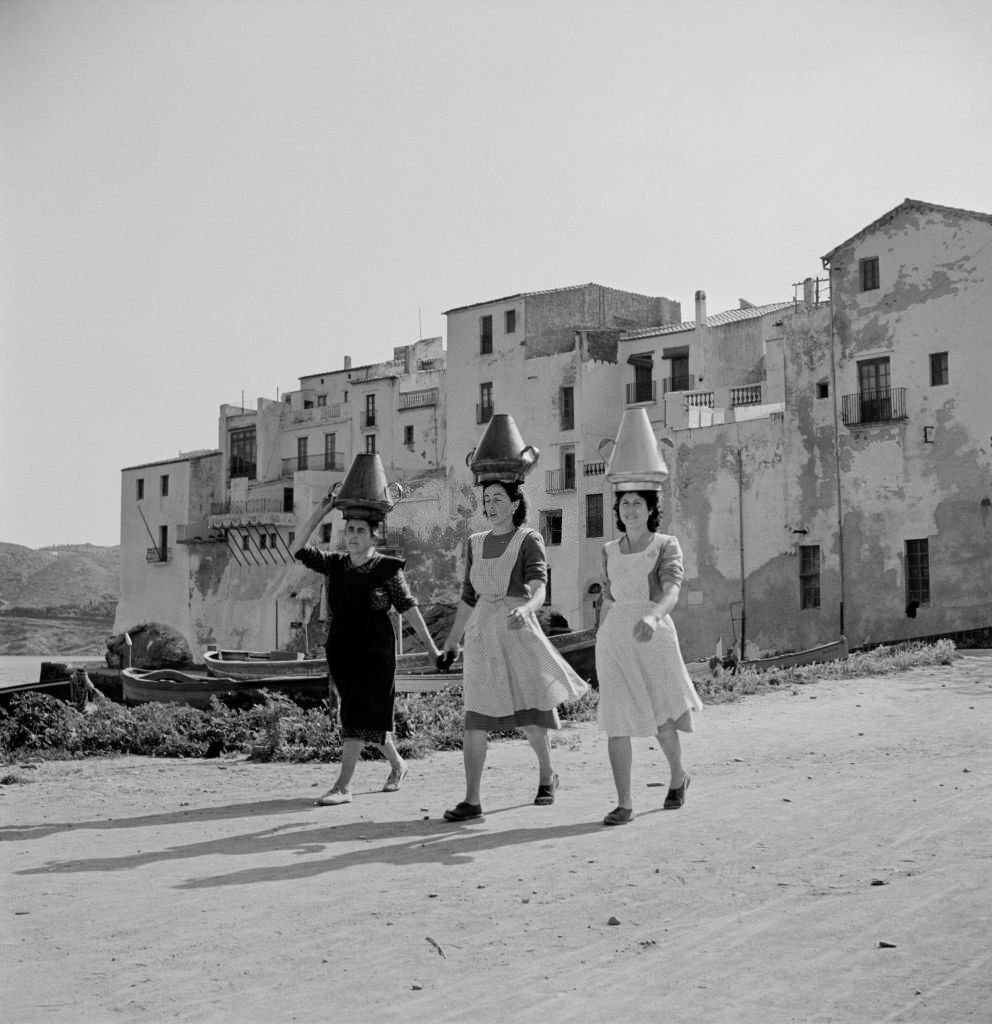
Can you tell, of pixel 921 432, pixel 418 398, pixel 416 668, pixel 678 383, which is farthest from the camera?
pixel 418 398

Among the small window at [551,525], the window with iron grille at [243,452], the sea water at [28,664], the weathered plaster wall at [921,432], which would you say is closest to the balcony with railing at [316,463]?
the window with iron grille at [243,452]

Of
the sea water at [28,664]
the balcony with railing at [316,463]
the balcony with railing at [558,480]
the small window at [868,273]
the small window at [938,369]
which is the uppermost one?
the small window at [868,273]

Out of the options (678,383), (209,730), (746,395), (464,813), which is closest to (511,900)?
(464,813)

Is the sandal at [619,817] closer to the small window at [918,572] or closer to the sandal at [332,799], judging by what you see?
the sandal at [332,799]

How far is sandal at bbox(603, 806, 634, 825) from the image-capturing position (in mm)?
7168

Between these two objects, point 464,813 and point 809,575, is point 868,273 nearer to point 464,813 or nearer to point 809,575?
point 809,575

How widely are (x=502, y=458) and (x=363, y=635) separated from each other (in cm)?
135

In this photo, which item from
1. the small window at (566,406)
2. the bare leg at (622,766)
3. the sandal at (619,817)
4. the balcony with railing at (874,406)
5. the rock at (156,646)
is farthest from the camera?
the rock at (156,646)

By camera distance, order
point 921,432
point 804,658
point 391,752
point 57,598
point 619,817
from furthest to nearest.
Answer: point 57,598 < point 921,432 < point 804,658 < point 391,752 < point 619,817

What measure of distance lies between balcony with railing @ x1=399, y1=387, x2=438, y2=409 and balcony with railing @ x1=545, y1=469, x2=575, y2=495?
31.2 feet

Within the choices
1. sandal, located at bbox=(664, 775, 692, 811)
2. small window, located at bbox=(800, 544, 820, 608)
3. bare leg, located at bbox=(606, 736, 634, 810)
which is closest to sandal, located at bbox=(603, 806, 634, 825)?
bare leg, located at bbox=(606, 736, 634, 810)

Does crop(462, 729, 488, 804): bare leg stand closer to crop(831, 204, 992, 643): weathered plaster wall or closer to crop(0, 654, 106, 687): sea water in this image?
crop(831, 204, 992, 643): weathered plaster wall

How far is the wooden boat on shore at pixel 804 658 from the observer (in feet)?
69.7

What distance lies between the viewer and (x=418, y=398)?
57094 millimetres
